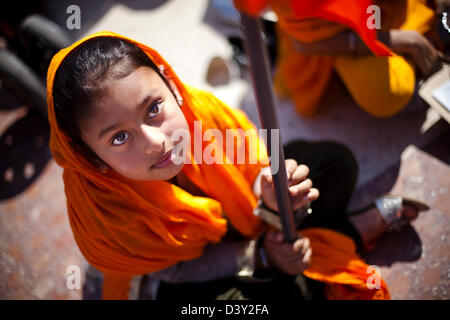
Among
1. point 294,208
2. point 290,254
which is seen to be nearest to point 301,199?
point 294,208

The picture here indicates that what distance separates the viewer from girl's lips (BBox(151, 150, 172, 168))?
67cm

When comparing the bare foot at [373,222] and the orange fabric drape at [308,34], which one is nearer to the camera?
the orange fabric drape at [308,34]

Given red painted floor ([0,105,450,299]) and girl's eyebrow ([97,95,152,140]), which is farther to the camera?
Answer: red painted floor ([0,105,450,299])

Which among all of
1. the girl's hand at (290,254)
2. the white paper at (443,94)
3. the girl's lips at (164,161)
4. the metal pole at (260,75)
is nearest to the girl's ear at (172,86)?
the girl's lips at (164,161)

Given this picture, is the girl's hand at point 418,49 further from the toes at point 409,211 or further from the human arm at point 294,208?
the human arm at point 294,208

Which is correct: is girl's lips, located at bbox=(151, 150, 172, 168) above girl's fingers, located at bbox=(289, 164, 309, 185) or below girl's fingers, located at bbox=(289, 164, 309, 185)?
above

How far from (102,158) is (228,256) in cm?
44

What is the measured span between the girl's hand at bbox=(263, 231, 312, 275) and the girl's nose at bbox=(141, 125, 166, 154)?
397 mm

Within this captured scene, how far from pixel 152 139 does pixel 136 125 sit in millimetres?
38

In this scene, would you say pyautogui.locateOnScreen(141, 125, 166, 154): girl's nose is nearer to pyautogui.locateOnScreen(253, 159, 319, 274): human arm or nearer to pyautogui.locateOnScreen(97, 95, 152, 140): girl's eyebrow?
pyautogui.locateOnScreen(97, 95, 152, 140): girl's eyebrow

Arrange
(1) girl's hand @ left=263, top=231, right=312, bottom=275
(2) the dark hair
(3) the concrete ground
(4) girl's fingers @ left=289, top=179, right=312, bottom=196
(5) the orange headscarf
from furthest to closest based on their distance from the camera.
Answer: (3) the concrete ground
(1) girl's hand @ left=263, top=231, right=312, bottom=275
(4) girl's fingers @ left=289, top=179, right=312, bottom=196
(2) the dark hair
(5) the orange headscarf

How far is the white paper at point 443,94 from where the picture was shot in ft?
3.40

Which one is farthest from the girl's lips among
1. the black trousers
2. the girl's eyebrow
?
the black trousers
